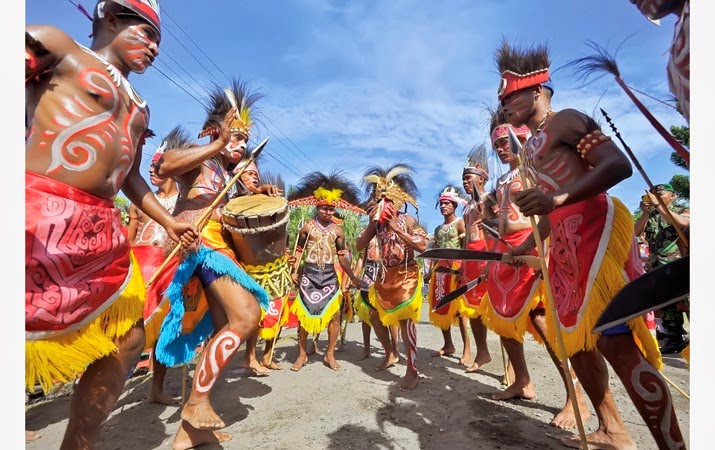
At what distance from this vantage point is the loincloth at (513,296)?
348 cm

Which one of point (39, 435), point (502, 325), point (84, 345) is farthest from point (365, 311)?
point (84, 345)

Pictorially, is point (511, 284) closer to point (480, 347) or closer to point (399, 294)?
point (399, 294)

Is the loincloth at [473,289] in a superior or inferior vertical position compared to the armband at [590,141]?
inferior

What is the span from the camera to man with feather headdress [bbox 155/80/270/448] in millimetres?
2740

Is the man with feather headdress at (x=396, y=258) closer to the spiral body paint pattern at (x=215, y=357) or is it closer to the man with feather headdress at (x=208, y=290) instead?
the man with feather headdress at (x=208, y=290)

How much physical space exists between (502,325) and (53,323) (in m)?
3.36

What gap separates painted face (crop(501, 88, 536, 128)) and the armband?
0.64 metres

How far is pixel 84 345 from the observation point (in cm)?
174

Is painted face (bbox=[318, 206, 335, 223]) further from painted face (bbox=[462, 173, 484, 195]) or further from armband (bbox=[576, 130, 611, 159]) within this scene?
armband (bbox=[576, 130, 611, 159])

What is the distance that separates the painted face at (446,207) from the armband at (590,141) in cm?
457

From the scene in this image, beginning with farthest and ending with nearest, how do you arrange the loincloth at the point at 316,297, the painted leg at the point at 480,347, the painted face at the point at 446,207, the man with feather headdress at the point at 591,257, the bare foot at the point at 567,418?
1. the painted face at the point at 446,207
2. the loincloth at the point at 316,297
3. the painted leg at the point at 480,347
4. the bare foot at the point at 567,418
5. the man with feather headdress at the point at 591,257

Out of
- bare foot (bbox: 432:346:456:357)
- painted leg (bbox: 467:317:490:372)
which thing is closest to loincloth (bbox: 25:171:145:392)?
painted leg (bbox: 467:317:490:372)

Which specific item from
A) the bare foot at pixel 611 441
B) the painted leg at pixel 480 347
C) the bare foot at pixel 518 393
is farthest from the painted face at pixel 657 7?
the painted leg at pixel 480 347

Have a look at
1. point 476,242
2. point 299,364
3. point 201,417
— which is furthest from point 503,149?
point 299,364
